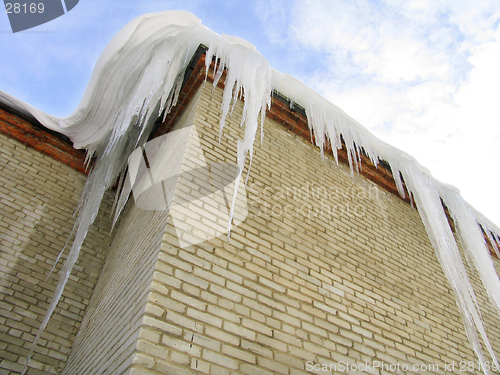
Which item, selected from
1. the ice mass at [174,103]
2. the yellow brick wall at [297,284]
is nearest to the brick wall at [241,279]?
the yellow brick wall at [297,284]

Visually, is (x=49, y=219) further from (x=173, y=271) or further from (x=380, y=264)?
(x=380, y=264)

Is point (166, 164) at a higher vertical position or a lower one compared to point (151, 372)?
higher

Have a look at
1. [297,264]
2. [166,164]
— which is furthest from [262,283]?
[166,164]

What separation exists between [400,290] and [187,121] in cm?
255

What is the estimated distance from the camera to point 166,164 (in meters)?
3.01
